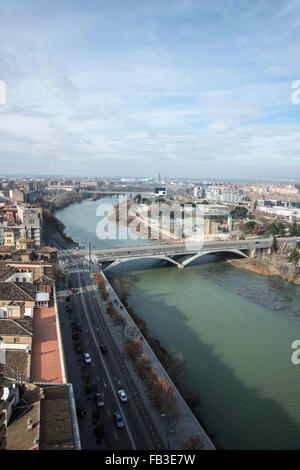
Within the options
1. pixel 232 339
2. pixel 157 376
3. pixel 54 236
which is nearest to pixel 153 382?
pixel 157 376

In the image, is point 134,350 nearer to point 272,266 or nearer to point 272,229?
point 272,266

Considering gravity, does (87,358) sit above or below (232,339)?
above

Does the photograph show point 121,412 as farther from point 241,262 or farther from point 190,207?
point 190,207

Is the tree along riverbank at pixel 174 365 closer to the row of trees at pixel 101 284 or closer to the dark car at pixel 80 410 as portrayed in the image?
the row of trees at pixel 101 284

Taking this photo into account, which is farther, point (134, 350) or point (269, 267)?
point (269, 267)

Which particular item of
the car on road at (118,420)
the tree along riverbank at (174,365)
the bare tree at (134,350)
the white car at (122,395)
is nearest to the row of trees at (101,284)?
the tree along riverbank at (174,365)
